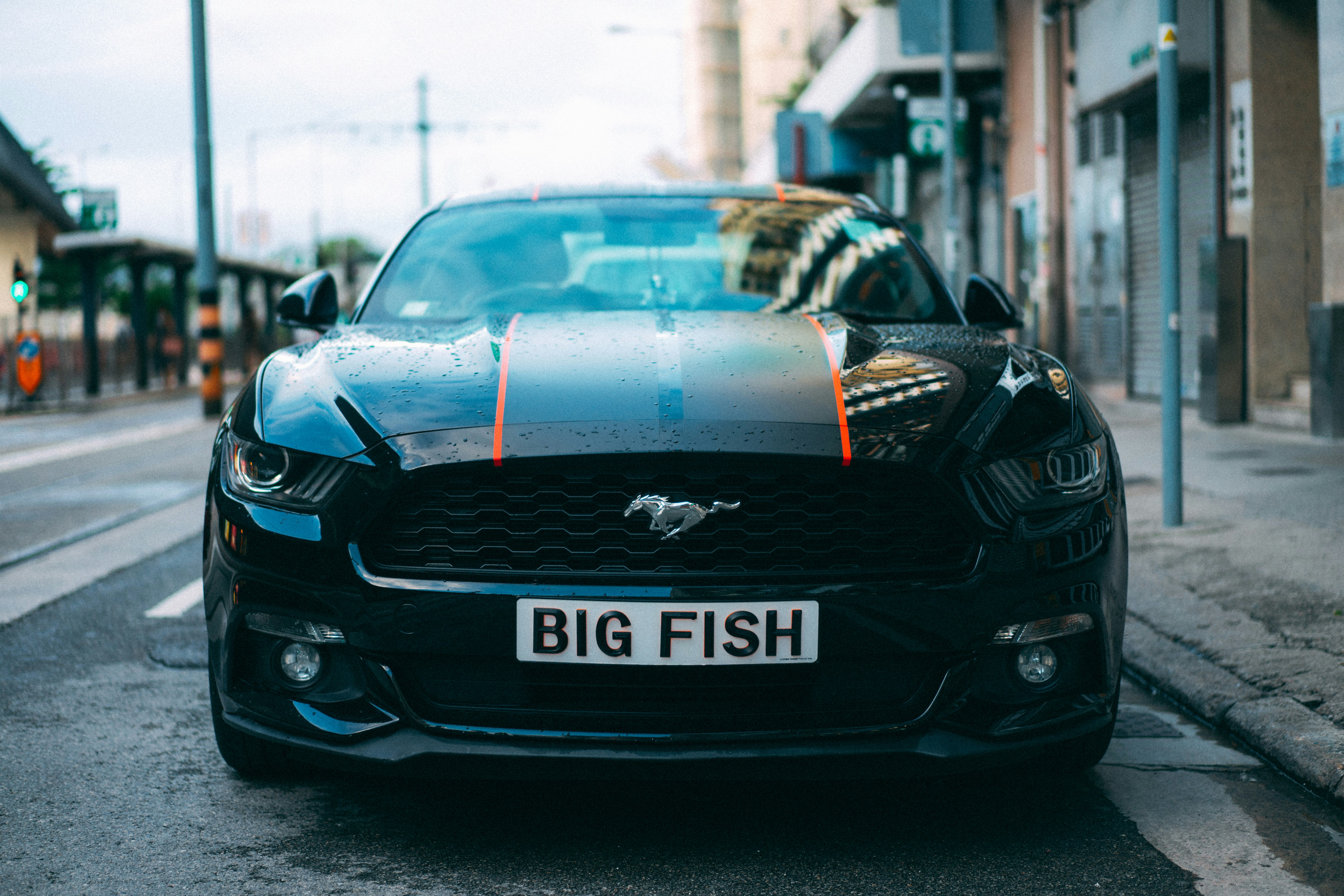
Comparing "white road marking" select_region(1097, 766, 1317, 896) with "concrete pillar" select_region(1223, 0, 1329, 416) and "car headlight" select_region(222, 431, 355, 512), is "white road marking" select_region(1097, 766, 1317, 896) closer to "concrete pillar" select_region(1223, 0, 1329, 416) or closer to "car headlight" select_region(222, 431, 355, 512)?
"car headlight" select_region(222, 431, 355, 512)

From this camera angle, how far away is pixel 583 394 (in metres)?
2.79

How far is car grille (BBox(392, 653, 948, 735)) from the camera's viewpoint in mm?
2598

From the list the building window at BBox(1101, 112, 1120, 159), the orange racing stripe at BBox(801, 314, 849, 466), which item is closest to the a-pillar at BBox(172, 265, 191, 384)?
the building window at BBox(1101, 112, 1120, 159)

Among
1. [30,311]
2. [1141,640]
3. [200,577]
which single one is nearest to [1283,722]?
[1141,640]

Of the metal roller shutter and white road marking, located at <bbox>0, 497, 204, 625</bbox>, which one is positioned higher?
the metal roller shutter

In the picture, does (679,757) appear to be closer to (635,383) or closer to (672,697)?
(672,697)

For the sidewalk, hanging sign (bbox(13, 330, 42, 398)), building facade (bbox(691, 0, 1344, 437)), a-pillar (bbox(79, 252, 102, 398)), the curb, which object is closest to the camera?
the curb

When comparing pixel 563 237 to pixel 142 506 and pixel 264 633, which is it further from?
pixel 142 506

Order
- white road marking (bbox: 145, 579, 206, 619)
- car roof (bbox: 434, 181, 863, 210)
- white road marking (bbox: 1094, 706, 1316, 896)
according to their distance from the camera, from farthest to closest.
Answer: white road marking (bbox: 145, 579, 206, 619)
car roof (bbox: 434, 181, 863, 210)
white road marking (bbox: 1094, 706, 1316, 896)

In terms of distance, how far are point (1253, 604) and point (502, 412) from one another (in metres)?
3.08

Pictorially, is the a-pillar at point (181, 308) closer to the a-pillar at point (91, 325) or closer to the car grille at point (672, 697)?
the a-pillar at point (91, 325)

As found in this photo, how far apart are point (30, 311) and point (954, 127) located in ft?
82.5

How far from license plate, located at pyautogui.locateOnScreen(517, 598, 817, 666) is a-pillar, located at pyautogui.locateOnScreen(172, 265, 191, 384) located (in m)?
25.4

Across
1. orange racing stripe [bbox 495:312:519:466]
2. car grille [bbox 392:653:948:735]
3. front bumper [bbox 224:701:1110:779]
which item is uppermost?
orange racing stripe [bbox 495:312:519:466]
